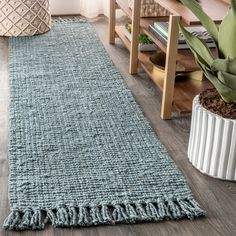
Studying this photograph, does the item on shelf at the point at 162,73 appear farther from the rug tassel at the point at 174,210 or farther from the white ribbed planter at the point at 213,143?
the rug tassel at the point at 174,210

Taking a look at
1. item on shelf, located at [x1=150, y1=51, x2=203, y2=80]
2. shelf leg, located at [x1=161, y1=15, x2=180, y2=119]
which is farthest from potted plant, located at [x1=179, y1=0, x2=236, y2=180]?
item on shelf, located at [x1=150, y1=51, x2=203, y2=80]

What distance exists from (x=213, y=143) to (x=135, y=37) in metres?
0.95

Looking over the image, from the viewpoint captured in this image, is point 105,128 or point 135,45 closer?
point 105,128

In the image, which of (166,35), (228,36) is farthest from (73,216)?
(166,35)

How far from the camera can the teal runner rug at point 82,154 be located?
136cm

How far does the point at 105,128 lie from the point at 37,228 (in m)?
0.63

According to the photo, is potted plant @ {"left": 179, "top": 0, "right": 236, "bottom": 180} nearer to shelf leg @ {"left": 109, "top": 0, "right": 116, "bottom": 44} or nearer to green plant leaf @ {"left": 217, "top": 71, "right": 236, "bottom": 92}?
green plant leaf @ {"left": 217, "top": 71, "right": 236, "bottom": 92}

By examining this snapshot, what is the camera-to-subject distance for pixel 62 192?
1430mm

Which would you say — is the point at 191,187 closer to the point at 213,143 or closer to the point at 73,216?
the point at 213,143

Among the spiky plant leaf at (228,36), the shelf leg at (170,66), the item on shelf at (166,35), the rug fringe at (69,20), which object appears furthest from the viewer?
the rug fringe at (69,20)

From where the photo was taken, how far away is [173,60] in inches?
70.9

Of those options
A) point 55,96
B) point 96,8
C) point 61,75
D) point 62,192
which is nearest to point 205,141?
point 62,192

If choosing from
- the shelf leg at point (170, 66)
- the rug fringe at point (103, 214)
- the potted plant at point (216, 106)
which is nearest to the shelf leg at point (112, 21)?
the shelf leg at point (170, 66)

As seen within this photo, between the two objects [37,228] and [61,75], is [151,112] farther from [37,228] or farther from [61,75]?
[37,228]
